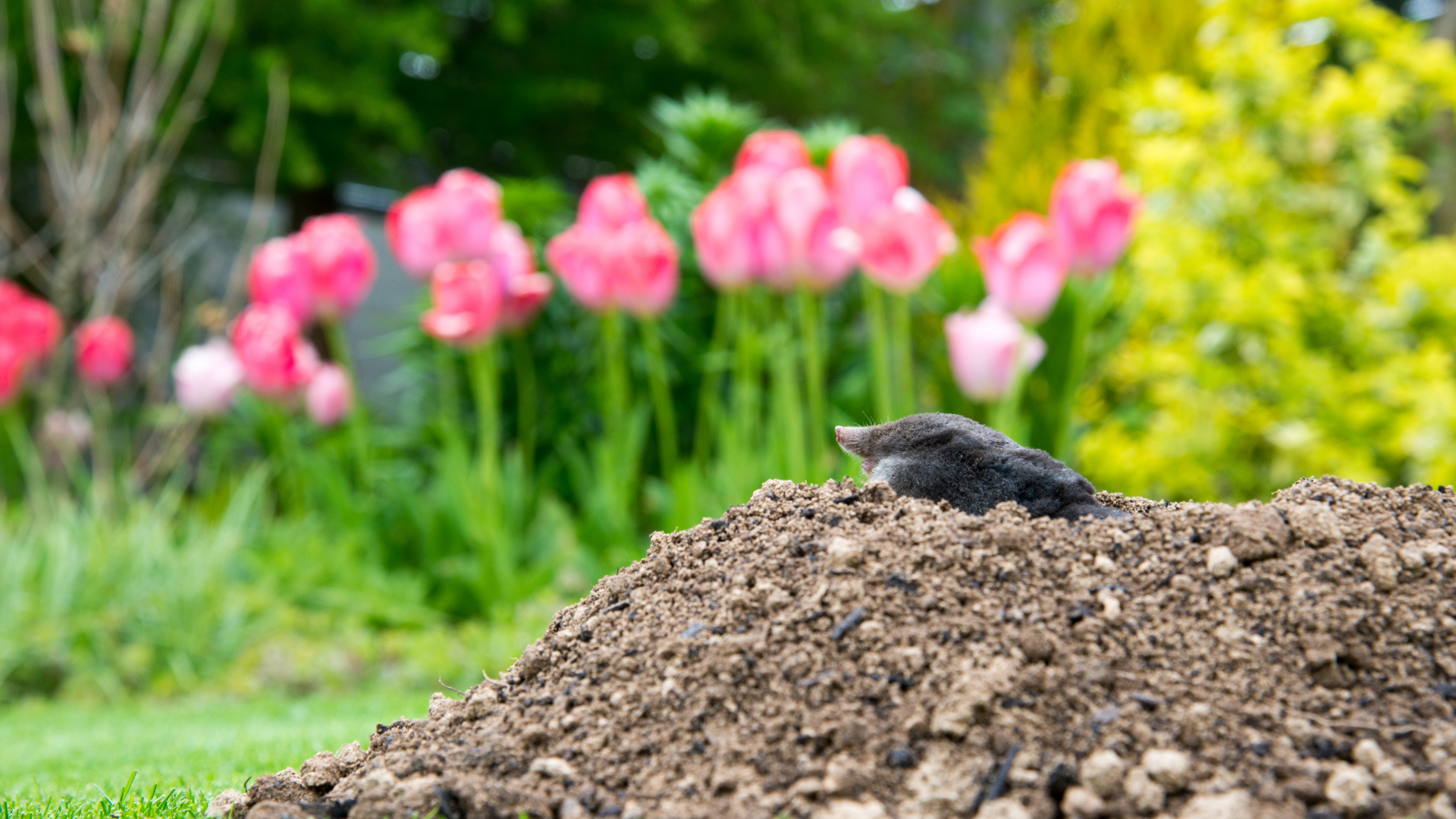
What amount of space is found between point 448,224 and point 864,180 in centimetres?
170

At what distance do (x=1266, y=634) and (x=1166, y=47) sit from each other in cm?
570

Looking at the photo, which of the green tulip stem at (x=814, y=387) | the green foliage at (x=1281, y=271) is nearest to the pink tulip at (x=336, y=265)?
the green tulip stem at (x=814, y=387)

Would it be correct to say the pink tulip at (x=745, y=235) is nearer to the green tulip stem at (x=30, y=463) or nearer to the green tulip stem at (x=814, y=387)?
the green tulip stem at (x=814, y=387)

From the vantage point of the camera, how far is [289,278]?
4609 millimetres

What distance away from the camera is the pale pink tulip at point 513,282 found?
4.46 m

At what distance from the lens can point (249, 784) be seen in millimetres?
1653

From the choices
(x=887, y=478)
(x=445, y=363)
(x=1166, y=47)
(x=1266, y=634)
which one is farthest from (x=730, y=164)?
(x=1266, y=634)

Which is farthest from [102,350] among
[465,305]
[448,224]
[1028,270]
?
[1028,270]

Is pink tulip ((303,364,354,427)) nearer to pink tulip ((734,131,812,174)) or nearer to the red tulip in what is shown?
pink tulip ((734,131,812,174))

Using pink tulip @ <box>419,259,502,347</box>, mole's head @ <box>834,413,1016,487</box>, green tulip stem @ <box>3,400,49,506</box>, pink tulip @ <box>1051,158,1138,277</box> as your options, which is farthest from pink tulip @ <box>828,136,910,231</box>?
green tulip stem @ <box>3,400,49,506</box>

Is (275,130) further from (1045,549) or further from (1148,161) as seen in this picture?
(1045,549)

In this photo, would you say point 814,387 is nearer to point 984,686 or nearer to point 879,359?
point 879,359

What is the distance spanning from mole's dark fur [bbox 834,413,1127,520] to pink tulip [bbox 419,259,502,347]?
2.74m

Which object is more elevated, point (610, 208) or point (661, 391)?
point (610, 208)
